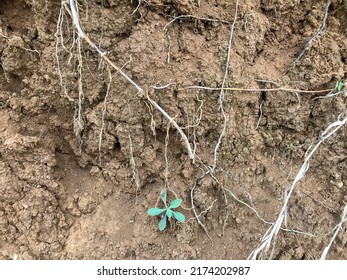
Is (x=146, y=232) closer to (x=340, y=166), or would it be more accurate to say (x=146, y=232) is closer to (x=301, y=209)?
(x=301, y=209)

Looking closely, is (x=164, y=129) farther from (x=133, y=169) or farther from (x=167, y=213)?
(x=167, y=213)

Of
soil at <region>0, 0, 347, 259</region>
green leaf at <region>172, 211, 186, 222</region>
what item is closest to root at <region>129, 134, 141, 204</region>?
soil at <region>0, 0, 347, 259</region>

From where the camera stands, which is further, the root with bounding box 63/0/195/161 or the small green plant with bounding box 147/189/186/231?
the small green plant with bounding box 147/189/186/231

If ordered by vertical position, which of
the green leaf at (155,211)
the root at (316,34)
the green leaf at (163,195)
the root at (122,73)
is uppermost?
the root at (316,34)

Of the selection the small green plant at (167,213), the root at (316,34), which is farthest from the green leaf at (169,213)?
the root at (316,34)

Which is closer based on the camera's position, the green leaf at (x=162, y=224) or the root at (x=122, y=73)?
the root at (x=122, y=73)

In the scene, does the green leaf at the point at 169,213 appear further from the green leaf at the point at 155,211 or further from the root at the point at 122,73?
the root at the point at 122,73

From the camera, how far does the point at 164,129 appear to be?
159 cm

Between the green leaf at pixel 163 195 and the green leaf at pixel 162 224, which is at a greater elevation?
the green leaf at pixel 163 195

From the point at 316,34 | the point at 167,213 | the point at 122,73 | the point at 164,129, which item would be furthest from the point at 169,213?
the point at 316,34

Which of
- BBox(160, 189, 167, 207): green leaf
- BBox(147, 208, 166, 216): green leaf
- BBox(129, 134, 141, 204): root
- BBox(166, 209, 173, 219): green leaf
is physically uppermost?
BBox(129, 134, 141, 204): root

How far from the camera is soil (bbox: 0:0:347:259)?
1.53m

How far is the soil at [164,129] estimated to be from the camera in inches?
60.2

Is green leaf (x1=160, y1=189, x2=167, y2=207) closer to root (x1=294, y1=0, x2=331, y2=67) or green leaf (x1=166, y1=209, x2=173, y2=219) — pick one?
green leaf (x1=166, y1=209, x2=173, y2=219)
